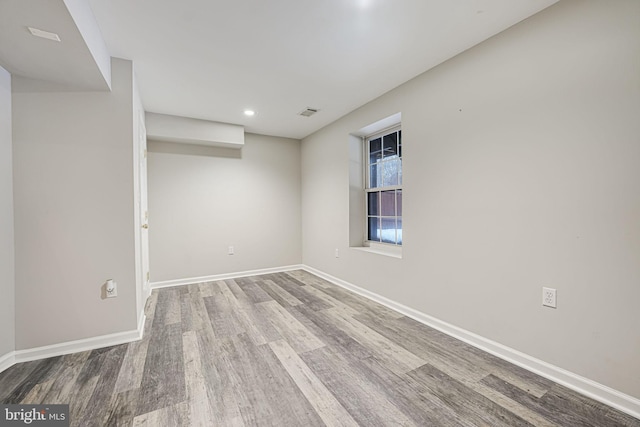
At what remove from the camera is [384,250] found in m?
3.47

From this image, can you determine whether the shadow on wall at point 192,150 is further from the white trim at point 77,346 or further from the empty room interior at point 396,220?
the white trim at point 77,346

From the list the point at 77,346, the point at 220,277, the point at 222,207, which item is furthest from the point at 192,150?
the point at 77,346

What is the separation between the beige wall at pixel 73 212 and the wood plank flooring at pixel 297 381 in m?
0.33

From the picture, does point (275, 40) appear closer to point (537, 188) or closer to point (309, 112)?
point (309, 112)

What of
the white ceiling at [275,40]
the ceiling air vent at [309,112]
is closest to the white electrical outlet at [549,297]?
the white ceiling at [275,40]

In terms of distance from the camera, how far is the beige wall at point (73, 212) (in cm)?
205

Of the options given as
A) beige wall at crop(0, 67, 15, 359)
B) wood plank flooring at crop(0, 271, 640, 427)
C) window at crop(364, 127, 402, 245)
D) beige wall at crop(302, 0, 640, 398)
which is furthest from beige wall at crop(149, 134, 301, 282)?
beige wall at crop(302, 0, 640, 398)

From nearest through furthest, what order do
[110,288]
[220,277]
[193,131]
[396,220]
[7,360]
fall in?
[7,360]
[110,288]
[396,220]
[193,131]
[220,277]

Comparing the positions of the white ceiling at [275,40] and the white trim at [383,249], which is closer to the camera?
the white ceiling at [275,40]

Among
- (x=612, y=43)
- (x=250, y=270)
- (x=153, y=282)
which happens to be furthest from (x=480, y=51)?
(x=153, y=282)

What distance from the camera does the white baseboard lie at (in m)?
1.98

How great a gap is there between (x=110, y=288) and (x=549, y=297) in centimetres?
335

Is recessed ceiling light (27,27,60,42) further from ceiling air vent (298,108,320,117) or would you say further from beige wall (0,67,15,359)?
ceiling air vent (298,108,320,117)

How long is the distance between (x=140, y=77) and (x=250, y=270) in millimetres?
3085
